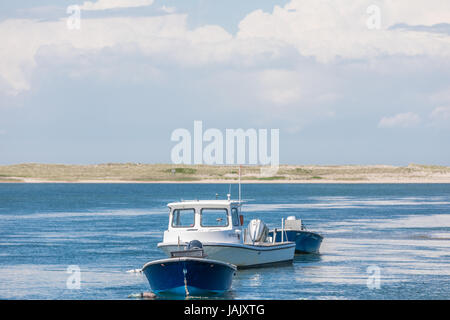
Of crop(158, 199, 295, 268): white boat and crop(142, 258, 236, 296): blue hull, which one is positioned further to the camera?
crop(158, 199, 295, 268): white boat

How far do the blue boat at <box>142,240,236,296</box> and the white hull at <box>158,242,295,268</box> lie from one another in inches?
162

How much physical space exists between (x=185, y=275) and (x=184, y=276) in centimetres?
5

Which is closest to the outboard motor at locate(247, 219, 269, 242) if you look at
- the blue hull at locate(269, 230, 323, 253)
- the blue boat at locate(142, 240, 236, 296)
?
the blue hull at locate(269, 230, 323, 253)

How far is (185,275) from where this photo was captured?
1144 inches

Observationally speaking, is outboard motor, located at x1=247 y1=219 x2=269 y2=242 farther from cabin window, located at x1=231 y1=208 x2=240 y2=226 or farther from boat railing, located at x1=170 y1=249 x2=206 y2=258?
boat railing, located at x1=170 y1=249 x2=206 y2=258

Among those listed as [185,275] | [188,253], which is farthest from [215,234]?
[185,275]

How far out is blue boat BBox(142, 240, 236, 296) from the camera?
29.0 meters

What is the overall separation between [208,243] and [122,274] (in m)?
Result: 4.82

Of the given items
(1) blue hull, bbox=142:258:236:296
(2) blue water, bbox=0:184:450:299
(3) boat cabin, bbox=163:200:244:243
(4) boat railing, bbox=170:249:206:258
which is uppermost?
(3) boat cabin, bbox=163:200:244:243

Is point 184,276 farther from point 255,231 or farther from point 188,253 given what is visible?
point 255,231

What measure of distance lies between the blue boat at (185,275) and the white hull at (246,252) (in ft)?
13.5

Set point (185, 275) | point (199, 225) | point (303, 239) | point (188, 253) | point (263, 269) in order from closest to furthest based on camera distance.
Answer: point (185, 275) < point (188, 253) < point (199, 225) < point (263, 269) < point (303, 239)

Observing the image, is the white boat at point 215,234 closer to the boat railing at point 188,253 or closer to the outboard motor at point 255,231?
the outboard motor at point 255,231
